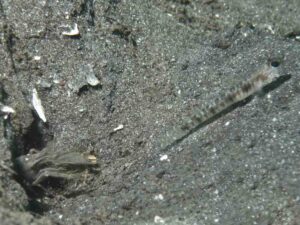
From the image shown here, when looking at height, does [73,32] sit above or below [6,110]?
above

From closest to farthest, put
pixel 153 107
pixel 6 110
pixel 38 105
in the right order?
pixel 6 110
pixel 38 105
pixel 153 107

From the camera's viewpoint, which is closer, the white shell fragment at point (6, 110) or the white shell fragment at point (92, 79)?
the white shell fragment at point (6, 110)

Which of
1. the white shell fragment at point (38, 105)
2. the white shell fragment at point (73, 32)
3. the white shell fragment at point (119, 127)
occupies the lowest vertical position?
the white shell fragment at point (119, 127)

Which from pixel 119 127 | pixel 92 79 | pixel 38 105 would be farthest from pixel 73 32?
pixel 119 127

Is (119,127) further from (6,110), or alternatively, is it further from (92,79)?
(6,110)

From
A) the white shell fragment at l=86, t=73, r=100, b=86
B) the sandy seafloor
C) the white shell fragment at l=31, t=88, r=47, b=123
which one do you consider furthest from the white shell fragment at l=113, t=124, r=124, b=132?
the white shell fragment at l=31, t=88, r=47, b=123

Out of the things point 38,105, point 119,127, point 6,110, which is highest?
point 6,110

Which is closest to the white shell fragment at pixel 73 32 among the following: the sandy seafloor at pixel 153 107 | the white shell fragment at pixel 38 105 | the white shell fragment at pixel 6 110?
the sandy seafloor at pixel 153 107

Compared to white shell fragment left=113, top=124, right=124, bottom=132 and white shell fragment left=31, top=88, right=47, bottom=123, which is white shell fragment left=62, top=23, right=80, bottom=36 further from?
white shell fragment left=113, top=124, right=124, bottom=132

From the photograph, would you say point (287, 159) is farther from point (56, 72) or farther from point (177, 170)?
point (56, 72)

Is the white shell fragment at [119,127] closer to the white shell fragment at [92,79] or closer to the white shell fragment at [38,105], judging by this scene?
the white shell fragment at [92,79]
